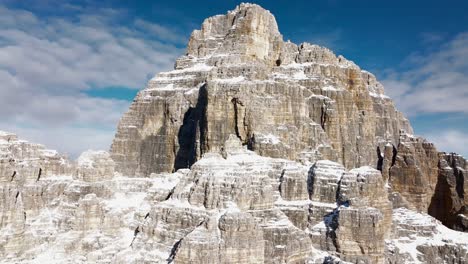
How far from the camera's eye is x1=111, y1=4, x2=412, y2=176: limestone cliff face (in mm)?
65812

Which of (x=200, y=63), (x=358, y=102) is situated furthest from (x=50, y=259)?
(x=358, y=102)

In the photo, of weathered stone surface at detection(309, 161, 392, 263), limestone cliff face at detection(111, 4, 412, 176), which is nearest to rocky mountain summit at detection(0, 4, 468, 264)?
weathered stone surface at detection(309, 161, 392, 263)

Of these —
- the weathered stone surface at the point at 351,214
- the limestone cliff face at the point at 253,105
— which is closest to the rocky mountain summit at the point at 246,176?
the weathered stone surface at the point at 351,214

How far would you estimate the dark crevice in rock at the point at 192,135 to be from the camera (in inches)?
2712

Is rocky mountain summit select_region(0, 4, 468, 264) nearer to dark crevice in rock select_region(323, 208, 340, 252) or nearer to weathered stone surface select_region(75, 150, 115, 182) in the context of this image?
weathered stone surface select_region(75, 150, 115, 182)

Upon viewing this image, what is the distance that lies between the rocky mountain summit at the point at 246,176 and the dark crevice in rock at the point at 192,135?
0.34 metres

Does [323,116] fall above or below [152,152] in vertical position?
above

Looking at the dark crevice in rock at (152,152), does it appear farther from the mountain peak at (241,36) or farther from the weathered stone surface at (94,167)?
the mountain peak at (241,36)

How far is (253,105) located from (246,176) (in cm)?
1866

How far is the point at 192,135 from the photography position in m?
76.1

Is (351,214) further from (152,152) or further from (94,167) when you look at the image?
(152,152)

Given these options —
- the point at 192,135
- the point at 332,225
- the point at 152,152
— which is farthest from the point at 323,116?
the point at 152,152

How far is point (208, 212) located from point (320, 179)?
47.4 feet

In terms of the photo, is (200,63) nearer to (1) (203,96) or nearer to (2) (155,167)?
(1) (203,96)
